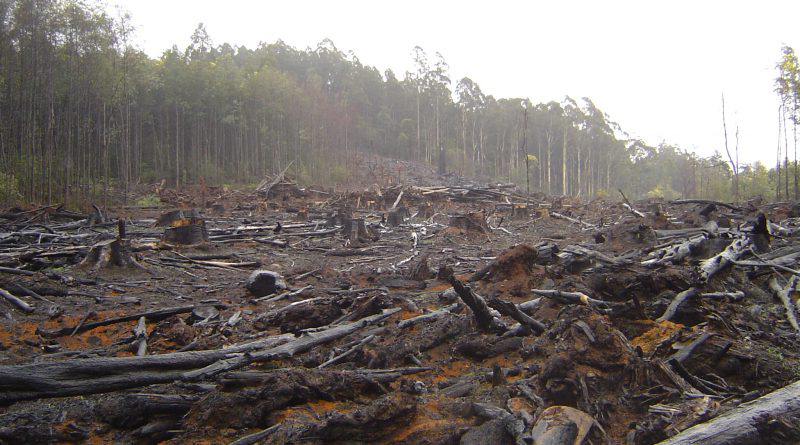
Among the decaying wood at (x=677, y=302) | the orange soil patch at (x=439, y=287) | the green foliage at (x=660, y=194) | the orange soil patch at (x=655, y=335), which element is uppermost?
the green foliage at (x=660, y=194)

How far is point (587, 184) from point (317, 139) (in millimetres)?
36169

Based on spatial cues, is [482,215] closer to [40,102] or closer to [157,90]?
[40,102]

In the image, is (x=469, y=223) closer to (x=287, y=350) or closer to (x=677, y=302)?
(x=677, y=302)

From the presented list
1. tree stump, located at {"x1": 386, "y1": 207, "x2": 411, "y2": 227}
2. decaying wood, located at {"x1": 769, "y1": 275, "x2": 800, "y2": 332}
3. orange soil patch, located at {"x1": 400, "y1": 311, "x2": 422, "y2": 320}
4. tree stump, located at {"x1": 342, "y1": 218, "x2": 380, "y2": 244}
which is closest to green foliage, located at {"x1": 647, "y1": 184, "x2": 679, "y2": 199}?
tree stump, located at {"x1": 386, "y1": 207, "x2": 411, "y2": 227}

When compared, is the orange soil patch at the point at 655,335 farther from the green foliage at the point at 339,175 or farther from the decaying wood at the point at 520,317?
the green foliage at the point at 339,175

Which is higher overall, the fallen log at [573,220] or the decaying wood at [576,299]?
the fallen log at [573,220]

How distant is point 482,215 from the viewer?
42.3 ft

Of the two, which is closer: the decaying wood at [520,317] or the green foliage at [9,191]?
the decaying wood at [520,317]

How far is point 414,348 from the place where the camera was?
13.2ft

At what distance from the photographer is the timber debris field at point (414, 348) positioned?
2.67 m

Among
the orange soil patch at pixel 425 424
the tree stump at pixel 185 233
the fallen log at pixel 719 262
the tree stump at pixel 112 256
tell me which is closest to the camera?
the orange soil patch at pixel 425 424

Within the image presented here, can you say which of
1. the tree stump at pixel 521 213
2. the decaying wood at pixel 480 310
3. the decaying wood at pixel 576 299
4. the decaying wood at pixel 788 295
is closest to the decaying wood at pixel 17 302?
the decaying wood at pixel 480 310

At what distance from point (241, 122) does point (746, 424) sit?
3293 centimetres

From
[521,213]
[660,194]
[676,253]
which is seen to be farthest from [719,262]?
[660,194]
